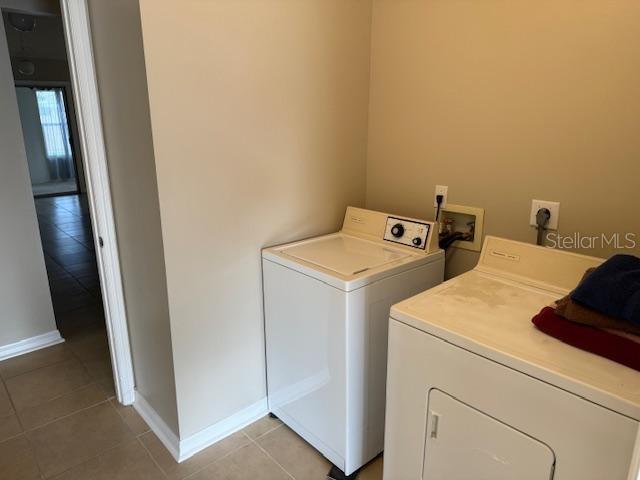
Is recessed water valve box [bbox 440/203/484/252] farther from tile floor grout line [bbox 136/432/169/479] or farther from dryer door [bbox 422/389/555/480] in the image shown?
tile floor grout line [bbox 136/432/169/479]

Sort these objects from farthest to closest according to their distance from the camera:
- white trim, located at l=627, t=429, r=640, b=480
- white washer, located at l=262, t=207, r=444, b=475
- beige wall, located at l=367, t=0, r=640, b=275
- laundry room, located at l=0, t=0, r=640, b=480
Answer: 1. white washer, located at l=262, t=207, r=444, b=475
2. beige wall, located at l=367, t=0, r=640, b=275
3. laundry room, located at l=0, t=0, r=640, b=480
4. white trim, located at l=627, t=429, r=640, b=480

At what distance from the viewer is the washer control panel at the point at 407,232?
6.12 feet

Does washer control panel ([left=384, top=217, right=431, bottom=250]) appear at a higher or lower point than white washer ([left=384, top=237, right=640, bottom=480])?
higher

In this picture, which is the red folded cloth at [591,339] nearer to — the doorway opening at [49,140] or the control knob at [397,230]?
the control knob at [397,230]

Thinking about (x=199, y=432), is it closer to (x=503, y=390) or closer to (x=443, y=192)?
(x=503, y=390)

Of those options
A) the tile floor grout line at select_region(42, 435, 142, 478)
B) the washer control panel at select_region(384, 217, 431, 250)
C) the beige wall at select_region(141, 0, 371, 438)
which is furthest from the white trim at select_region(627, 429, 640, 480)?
the tile floor grout line at select_region(42, 435, 142, 478)

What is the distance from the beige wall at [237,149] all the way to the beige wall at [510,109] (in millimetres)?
244

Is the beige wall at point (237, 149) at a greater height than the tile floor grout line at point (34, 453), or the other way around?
the beige wall at point (237, 149)

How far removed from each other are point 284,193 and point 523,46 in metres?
1.10

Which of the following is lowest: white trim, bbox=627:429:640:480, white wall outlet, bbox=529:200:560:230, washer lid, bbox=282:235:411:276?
white trim, bbox=627:429:640:480

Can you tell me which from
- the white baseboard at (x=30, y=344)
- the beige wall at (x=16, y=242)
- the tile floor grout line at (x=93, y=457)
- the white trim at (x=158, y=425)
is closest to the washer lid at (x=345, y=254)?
the white trim at (x=158, y=425)

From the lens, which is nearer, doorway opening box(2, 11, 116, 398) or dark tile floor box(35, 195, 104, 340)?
doorway opening box(2, 11, 116, 398)

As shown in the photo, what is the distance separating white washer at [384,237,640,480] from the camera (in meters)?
0.95
